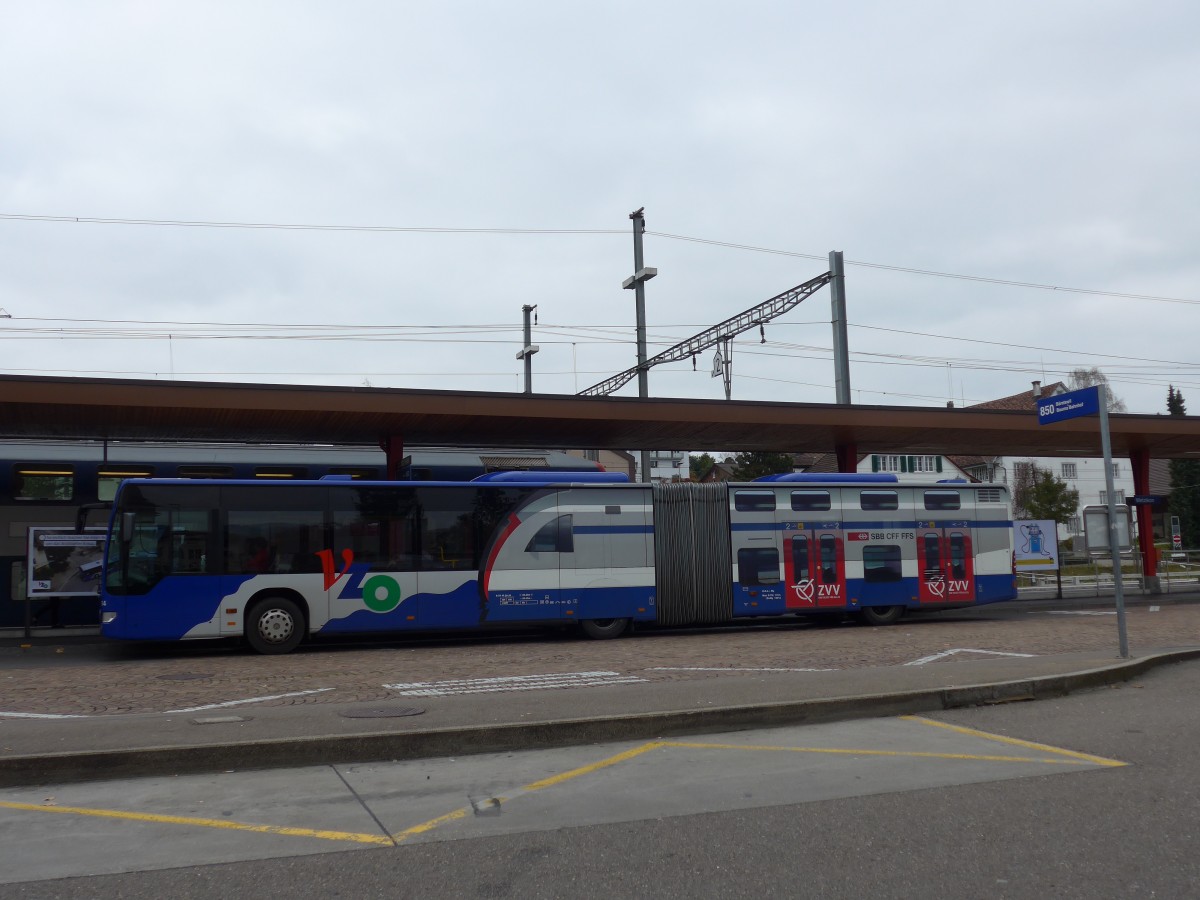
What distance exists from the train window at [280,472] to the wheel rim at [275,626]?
18.5ft

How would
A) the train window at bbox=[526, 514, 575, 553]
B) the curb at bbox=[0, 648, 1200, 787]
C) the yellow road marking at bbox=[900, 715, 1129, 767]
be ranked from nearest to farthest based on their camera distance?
1. the curb at bbox=[0, 648, 1200, 787]
2. the yellow road marking at bbox=[900, 715, 1129, 767]
3. the train window at bbox=[526, 514, 575, 553]

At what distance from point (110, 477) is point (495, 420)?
8.26m

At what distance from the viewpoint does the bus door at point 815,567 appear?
822 inches

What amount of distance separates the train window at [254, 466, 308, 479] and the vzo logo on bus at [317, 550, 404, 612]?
5.26m

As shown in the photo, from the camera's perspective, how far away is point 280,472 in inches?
900

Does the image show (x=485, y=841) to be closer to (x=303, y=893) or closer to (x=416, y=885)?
(x=416, y=885)

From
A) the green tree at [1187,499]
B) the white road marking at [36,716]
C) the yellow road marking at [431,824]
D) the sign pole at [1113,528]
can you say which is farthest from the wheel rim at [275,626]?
the green tree at [1187,499]

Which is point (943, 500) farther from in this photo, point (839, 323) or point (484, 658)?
point (484, 658)

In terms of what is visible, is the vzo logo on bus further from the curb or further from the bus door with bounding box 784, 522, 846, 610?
the curb

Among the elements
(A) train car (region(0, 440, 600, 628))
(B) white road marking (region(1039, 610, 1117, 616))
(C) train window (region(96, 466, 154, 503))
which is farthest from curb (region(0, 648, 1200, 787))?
(C) train window (region(96, 466, 154, 503))

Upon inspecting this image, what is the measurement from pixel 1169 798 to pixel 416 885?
4.87m

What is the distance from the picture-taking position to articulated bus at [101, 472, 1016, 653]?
1681 centimetres

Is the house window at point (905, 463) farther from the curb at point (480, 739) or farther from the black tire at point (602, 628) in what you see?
the curb at point (480, 739)

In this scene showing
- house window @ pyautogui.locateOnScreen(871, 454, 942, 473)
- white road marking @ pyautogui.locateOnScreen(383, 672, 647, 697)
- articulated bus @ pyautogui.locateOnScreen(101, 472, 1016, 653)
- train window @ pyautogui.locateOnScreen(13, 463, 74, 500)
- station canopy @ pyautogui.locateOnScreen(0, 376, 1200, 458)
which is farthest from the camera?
house window @ pyautogui.locateOnScreen(871, 454, 942, 473)
